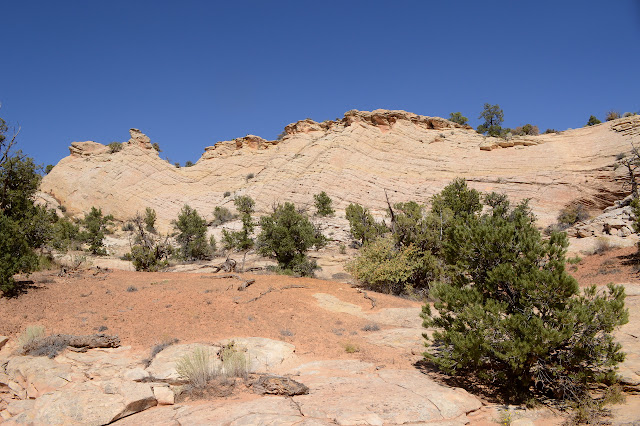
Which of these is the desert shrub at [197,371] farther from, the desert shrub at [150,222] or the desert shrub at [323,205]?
the desert shrub at [150,222]

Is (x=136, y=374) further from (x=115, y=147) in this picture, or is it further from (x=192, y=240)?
(x=115, y=147)

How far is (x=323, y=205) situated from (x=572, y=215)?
1992 centimetres

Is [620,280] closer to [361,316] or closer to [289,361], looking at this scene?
[361,316]

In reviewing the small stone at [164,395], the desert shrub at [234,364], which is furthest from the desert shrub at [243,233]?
the small stone at [164,395]

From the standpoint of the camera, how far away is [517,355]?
517 cm

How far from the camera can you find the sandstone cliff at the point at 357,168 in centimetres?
3291

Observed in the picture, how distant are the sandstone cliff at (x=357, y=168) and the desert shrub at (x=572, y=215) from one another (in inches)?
30.5

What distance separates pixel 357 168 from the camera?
38562mm

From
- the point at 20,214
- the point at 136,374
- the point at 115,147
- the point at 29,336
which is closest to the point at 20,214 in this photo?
the point at 20,214

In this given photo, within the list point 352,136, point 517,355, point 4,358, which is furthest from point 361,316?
point 352,136

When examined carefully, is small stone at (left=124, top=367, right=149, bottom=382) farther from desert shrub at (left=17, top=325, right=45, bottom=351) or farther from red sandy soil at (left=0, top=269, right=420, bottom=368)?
desert shrub at (left=17, top=325, right=45, bottom=351)

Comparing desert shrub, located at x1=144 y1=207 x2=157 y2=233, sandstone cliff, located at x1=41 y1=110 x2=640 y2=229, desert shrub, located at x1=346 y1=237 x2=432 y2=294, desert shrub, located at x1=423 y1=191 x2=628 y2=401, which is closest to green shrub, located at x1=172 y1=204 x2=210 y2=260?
desert shrub, located at x1=144 y1=207 x2=157 y2=233

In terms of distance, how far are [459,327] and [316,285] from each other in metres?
8.75

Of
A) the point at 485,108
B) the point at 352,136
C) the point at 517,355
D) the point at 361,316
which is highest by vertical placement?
the point at 485,108
